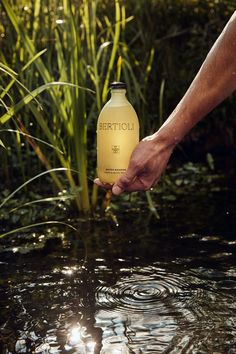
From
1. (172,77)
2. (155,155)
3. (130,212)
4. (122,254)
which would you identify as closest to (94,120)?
(172,77)

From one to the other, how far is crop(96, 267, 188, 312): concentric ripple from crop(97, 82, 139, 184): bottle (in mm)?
378

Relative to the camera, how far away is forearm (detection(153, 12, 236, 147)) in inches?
80.4

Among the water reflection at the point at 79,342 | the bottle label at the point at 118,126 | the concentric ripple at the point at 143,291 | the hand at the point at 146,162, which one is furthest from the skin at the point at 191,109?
the water reflection at the point at 79,342

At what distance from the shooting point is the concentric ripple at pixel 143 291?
2232 mm

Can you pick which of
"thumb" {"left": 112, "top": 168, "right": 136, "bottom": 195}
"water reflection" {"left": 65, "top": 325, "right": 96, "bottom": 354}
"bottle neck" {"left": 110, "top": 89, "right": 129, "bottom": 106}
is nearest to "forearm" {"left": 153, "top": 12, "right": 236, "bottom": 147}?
"thumb" {"left": 112, "top": 168, "right": 136, "bottom": 195}

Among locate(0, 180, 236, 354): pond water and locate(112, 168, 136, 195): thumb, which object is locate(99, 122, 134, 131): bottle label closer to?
locate(112, 168, 136, 195): thumb

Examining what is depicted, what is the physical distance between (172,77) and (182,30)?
55 cm

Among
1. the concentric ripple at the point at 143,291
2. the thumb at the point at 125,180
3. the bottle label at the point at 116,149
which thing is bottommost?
the concentric ripple at the point at 143,291

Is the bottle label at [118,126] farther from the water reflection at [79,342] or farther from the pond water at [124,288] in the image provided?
the water reflection at [79,342]

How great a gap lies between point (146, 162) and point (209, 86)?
344 mm

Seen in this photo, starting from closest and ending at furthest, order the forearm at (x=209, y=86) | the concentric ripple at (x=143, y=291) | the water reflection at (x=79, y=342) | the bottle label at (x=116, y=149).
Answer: the water reflection at (x=79, y=342) → the forearm at (x=209, y=86) → the concentric ripple at (x=143, y=291) → the bottle label at (x=116, y=149)

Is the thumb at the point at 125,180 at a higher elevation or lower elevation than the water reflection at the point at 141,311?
higher

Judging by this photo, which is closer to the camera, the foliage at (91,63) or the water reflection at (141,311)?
the water reflection at (141,311)

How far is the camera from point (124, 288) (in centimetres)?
239
